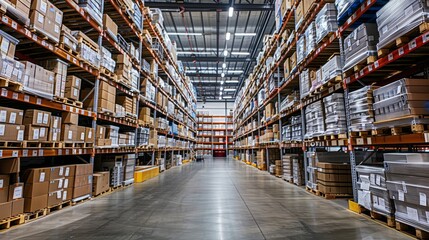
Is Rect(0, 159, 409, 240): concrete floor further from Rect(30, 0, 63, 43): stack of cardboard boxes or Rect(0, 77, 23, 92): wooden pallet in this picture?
Rect(30, 0, 63, 43): stack of cardboard boxes

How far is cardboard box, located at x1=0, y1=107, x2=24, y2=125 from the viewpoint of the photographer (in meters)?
2.99

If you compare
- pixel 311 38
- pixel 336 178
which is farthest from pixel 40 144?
pixel 311 38

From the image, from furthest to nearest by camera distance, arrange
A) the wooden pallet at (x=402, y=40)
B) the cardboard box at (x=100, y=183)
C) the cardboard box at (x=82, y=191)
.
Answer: the cardboard box at (x=100, y=183) → the cardboard box at (x=82, y=191) → the wooden pallet at (x=402, y=40)

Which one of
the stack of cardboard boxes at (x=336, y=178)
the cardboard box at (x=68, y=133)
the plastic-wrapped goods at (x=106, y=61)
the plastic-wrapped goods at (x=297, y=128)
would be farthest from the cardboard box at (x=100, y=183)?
the plastic-wrapped goods at (x=297, y=128)

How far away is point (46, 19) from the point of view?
3.70 m

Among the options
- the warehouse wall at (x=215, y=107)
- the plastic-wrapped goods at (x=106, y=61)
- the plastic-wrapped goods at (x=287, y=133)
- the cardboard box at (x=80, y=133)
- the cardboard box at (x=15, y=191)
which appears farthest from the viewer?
the warehouse wall at (x=215, y=107)

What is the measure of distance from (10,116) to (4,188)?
3.23 ft

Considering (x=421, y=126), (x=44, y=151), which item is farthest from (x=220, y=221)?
(x=44, y=151)

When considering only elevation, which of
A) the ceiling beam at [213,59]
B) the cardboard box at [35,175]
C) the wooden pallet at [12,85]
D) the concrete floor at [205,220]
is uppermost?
the ceiling beam at [213,59]

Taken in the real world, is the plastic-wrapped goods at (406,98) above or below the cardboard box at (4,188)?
above

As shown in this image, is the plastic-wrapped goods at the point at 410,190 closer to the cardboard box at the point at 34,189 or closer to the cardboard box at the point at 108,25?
the cardboard box at the point at 34,189

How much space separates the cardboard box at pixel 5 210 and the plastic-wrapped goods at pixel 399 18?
562cm

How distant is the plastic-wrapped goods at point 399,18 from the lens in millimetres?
2582

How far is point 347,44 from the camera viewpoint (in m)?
4.07
